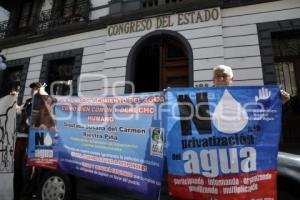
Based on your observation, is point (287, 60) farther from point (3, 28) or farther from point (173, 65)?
point (3, 28)

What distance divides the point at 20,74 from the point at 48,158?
1130cm

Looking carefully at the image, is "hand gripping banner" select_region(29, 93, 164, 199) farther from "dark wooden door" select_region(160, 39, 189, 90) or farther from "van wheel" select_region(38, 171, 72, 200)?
"dark wooden door" select_region(160, 39, 189, 90)

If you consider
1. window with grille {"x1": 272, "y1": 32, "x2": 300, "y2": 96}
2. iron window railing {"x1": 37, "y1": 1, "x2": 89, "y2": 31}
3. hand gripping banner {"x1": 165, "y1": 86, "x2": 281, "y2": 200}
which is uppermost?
iron window railing {"x1": 37, "y1": 1, "x2": 89, "y2": 31}

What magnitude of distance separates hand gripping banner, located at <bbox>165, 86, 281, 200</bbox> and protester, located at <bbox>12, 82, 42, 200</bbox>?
306cm

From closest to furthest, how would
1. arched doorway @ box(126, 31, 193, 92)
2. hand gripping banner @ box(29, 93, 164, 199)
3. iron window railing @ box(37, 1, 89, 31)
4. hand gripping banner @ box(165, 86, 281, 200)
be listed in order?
hand gripping banner @ box(165, 86, 281, 200) < hand gripping banner @ box(29, 93, 164, 199) < arched doorway @ box(126, 31, 193, 92) < iron window railing @ box(37, 1, 89, 31)

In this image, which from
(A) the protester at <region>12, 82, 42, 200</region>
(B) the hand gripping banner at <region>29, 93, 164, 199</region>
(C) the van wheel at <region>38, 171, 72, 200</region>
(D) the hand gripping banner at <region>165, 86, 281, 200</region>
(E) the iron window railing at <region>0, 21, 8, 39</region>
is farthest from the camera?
(E) the iron window railing at <region>0, 21, 8, 39</region>

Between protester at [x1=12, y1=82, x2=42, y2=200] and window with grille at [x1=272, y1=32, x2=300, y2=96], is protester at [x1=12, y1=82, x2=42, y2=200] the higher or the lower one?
the lower one

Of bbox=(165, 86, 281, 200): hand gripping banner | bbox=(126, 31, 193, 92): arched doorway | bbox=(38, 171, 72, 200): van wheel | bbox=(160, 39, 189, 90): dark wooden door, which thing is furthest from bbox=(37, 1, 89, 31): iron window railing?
bbox=(165, 86, 281, 200): hand gripping banner

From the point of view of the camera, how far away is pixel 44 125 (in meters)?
4.86

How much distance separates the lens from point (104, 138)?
13.6ft

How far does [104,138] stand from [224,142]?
1.82 m

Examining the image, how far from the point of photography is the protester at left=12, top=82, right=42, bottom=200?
508 centimetres

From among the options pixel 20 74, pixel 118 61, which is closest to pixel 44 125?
pixel 118 61

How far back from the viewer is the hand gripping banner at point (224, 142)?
3146 mm
